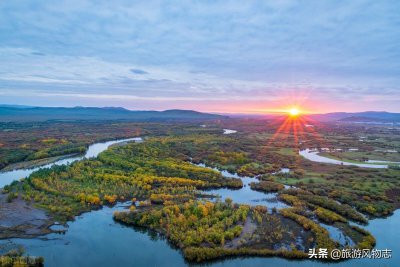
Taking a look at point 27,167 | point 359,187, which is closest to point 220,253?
point 359,187

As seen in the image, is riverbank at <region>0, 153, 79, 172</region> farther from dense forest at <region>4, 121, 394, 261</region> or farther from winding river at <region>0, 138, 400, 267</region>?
winding river at <region>0, 138, 400, 267</region>

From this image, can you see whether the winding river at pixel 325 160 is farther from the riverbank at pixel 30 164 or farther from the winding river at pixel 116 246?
the riverbank at pixel 30 164

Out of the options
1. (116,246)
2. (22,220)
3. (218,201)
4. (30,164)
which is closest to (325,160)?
(218,201)

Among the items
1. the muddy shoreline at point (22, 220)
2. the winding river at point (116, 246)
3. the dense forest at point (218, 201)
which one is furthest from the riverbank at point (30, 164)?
the winding river at point (116, 246)

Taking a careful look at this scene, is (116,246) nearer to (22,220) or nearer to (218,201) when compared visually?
(22,220)

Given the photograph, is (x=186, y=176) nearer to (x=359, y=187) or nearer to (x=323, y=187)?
(x=323, y=187)

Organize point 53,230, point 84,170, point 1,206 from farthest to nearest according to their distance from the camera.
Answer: point 84,170 < point 1,206 < point 53,230

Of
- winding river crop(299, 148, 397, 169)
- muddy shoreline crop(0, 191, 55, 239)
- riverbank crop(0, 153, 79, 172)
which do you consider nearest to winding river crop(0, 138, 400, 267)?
muddy shoreline crop(0, 191, 55, 239)

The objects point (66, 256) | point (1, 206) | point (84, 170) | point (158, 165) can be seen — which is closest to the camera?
point (66, 256)
